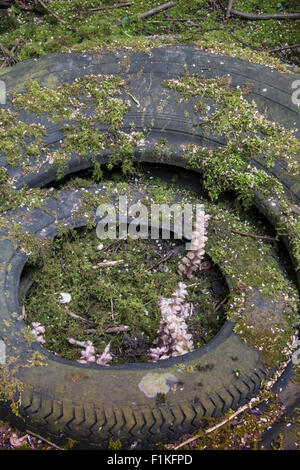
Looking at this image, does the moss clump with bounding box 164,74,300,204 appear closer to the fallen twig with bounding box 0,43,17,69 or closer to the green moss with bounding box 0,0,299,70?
the green moss with bounding box 0,0,299,70

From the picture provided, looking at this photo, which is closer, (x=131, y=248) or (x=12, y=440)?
(x=12, y=440)

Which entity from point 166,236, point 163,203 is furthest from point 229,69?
point 166,236

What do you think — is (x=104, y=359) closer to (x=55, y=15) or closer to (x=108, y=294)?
(x=108, y=294)

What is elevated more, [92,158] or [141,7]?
[141,7]

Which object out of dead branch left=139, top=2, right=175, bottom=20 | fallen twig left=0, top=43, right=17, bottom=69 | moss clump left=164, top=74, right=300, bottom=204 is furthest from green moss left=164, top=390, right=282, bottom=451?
dead branch left=139, top=2, right=175, bottom=20

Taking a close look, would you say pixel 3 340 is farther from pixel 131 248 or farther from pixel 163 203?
pixel 163 203

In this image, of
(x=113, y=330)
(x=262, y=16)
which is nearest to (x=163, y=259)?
(x=113, y=330)
